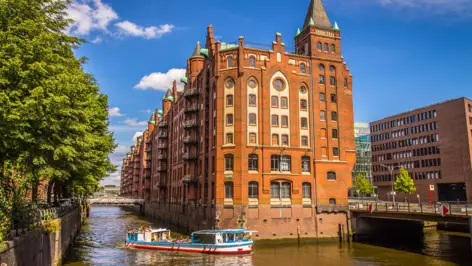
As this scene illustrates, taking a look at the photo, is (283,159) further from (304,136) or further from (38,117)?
(38,117)

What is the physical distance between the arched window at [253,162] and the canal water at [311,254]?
34.1 ft

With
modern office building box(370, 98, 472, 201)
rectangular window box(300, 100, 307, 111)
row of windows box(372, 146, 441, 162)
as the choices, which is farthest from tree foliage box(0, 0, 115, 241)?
row of windows box(372, 146, 441, 162)

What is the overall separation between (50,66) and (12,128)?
4.04 meters

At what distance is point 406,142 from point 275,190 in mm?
74420

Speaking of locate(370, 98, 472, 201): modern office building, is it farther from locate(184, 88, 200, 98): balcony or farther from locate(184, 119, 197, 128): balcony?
locate(184, 88, 200, 98): balcony

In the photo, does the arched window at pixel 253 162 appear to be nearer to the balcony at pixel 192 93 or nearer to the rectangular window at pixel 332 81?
the rectangular window at pixel 332 81

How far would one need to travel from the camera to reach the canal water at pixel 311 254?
4012 cm

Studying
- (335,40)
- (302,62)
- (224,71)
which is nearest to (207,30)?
(224,71)

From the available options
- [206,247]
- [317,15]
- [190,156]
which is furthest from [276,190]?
[317,15]

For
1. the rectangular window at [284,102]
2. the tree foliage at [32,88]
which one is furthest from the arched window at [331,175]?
the tree foliage at [32,88]

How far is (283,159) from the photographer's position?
55.7 m

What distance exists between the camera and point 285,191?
180ft

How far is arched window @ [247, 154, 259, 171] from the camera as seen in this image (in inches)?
2120

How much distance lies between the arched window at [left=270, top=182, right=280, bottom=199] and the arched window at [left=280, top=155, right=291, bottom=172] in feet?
8.02
